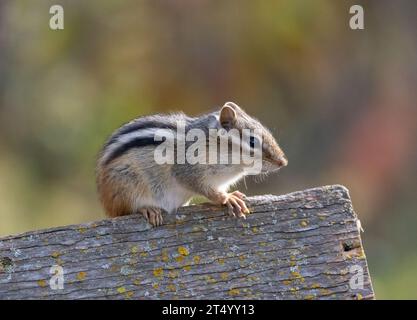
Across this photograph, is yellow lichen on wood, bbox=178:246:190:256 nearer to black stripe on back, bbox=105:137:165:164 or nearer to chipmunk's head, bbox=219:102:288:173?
black stripe on back, bbox=105:137:165:164

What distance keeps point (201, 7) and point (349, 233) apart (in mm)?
8194

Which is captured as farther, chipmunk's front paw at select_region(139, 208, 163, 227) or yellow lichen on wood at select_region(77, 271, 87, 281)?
chipmunk's front paw at select_region(139, 208, 163, 227)

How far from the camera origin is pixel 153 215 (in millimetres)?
5316

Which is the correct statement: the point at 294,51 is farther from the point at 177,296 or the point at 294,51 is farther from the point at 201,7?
the point at 177,296

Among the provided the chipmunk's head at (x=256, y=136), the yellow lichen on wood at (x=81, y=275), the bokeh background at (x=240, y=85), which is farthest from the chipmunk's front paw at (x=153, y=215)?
the bokeh background at (x=240, y=85)

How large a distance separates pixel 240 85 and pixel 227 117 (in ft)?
20.9

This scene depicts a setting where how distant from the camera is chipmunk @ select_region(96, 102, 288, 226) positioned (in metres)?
5.94

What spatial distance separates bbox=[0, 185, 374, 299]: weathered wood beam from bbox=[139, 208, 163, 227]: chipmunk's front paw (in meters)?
0.04

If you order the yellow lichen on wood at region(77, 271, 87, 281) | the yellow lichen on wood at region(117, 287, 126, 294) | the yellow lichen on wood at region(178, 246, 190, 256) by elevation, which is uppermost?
the yellow lichen on wood at region(178, 246, 190, 256)

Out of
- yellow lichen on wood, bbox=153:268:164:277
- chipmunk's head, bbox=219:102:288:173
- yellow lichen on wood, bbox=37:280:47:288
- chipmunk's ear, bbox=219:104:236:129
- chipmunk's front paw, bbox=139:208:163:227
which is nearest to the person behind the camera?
yellow lichen on wood, bbox=37:280:47:288

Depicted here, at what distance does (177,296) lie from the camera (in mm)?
4859

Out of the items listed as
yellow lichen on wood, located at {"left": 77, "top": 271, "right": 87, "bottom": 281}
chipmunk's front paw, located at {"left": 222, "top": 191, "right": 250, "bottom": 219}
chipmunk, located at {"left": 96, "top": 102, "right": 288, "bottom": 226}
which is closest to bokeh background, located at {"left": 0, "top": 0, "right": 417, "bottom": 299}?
chipmunk, located at {"left": 96, "top": 102, "right": 288, "bottom": 226}

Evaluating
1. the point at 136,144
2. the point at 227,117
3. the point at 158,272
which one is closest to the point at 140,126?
the point at 136,144

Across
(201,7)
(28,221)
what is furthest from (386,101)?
(28,221)
